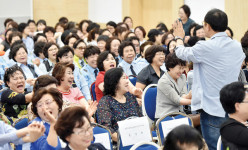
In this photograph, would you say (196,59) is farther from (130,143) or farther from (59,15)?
(59,15)

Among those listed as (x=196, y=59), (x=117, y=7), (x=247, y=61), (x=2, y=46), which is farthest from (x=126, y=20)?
(x=196, y=59)

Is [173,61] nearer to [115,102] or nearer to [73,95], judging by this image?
[115,102]

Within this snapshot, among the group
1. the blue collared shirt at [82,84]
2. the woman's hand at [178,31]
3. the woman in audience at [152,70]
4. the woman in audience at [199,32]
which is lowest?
the blue collared shirt at [82,84]

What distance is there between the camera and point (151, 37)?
9016 mm

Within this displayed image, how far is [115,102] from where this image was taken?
4273mm

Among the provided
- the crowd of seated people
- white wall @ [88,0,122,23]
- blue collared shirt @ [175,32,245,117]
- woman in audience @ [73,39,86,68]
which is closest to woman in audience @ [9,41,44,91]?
the crowd of seated people

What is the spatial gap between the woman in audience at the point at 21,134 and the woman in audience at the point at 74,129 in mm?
134

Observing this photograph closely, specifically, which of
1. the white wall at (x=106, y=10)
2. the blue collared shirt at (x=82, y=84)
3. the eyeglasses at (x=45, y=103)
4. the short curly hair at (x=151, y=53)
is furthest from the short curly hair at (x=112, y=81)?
the white wall at (x=106, y=10)

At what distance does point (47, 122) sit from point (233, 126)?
1438mm

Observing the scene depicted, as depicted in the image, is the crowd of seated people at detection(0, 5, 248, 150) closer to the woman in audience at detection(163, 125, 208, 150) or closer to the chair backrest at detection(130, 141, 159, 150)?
the woman in audience at detection(163, 125, 208, 150)

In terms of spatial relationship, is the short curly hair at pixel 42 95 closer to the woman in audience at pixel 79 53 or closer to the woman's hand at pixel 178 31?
the woman's hand at pixel 178 31

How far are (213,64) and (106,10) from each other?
10.6 metres

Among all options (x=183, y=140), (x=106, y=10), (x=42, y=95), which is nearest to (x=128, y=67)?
(x=42, y=95)

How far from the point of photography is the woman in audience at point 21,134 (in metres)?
2.73
